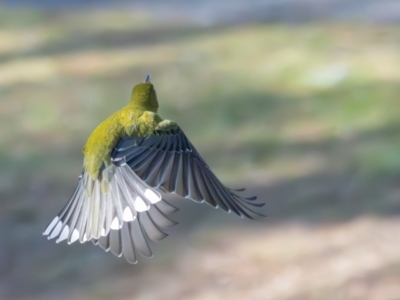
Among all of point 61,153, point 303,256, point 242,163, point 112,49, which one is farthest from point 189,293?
point 112,49

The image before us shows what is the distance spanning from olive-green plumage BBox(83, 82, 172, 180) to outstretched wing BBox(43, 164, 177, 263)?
21mm

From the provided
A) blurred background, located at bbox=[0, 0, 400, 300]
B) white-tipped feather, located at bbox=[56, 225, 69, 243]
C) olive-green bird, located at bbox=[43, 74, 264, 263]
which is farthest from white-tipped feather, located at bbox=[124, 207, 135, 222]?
blurred background, located at bbox=[0, 0, 400, 300]

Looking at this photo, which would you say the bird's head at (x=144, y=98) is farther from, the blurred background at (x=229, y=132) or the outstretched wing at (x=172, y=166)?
the blurred background at (x=229, y=132)

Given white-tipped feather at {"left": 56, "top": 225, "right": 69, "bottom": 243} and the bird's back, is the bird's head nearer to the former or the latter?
the bird's back

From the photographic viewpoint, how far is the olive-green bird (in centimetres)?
93

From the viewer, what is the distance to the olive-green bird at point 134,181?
0.93m

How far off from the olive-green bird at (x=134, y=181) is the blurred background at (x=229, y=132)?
0.30 metres

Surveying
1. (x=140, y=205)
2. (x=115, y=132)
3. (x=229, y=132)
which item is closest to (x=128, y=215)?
(x=140, y=205)

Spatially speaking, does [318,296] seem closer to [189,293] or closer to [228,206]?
[189,293]

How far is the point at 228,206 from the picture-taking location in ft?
3.01

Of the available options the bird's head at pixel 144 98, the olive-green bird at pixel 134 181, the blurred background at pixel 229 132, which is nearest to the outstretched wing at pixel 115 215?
the olive-green bird at pixel 134 181

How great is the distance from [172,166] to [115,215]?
4.1 inches

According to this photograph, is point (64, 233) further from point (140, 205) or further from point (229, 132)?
point (229, 132)

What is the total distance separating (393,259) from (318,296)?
17cm
